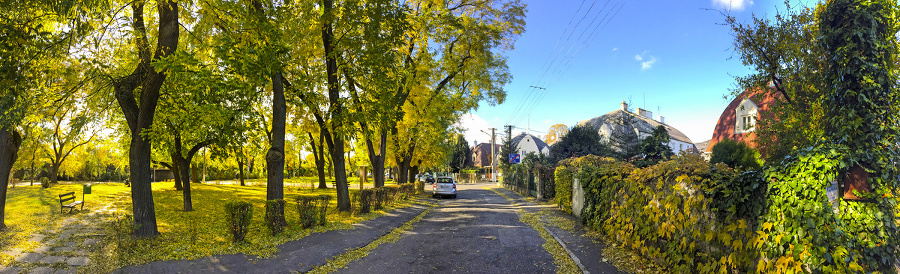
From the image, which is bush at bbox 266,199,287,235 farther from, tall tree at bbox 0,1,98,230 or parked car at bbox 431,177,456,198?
parked car at bbox 431,177,456,198

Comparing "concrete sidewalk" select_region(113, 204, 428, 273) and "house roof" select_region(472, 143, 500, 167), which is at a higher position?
"house roof" select_region(472, 143, 500, 167)

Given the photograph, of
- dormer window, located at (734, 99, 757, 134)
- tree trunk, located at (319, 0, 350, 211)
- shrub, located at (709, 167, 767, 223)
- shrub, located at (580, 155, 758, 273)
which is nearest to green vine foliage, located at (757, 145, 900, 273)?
shrub, located at (709, 167, 767, 223)

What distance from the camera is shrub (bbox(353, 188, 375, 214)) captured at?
560 inches

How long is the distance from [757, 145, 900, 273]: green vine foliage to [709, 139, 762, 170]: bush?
18.0m

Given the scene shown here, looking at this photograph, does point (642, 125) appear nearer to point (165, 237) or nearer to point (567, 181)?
point (567, 181)

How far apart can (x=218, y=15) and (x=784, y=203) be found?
36.4ft

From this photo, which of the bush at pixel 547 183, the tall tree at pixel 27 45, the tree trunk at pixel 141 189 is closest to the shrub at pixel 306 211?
the tree trunk at pixel 141 189

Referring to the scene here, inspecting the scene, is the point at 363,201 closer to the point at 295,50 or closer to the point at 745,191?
the point at 295,50

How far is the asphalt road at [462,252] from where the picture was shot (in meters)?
6.79

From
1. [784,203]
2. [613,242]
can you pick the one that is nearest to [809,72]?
[613,242]

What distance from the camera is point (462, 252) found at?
8.01 meters

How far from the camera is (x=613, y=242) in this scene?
8648 millimetres

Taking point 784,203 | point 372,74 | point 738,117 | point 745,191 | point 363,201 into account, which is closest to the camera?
point 784,203

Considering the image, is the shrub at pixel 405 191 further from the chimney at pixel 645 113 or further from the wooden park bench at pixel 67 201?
the chimney at pixel 645 113
